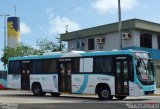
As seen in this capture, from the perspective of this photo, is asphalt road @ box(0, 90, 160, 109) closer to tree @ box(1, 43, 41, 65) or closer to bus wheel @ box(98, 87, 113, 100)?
bus wheel @ box(98, 87, 113, 100)

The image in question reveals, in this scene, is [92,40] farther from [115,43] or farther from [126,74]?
[126,74]

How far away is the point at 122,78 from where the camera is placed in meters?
23.4

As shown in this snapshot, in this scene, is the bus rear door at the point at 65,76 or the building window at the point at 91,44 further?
the building window at the point at 91,44

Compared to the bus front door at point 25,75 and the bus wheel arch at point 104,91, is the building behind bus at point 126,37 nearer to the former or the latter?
the bus front door at point 25,75

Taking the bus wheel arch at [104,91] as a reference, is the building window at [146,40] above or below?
above

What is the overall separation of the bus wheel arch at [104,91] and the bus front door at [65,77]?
8.36ft

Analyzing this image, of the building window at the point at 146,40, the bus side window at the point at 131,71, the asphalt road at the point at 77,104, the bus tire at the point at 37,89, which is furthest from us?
the building window at the point at 146,40

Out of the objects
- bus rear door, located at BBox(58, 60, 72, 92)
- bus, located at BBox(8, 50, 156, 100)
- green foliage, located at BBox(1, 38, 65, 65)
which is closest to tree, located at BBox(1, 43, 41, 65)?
green foliage, located at BBox(1, 38, 65, 65)

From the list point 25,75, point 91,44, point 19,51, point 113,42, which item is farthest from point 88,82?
point 19,51

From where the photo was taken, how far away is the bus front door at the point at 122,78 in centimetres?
2325

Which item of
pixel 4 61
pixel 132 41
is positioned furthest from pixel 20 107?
pixel 4 61

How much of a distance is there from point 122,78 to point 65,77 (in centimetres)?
493

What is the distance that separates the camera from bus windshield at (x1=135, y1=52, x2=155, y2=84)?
23375 mm

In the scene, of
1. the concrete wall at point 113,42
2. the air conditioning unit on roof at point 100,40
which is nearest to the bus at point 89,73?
the concrete wall at point 113,42
